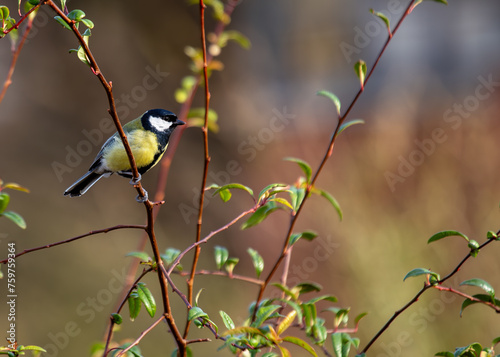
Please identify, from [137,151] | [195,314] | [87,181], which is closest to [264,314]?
[195,314]

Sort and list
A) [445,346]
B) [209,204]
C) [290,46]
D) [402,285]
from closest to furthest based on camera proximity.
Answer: [445,346] → [402,285] → [209,204] → [290,46]

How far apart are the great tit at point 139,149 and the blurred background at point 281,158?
2.60m

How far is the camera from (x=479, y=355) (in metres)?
1.27

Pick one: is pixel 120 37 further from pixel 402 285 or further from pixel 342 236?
pixel 402 285

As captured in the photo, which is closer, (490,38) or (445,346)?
(445,346)

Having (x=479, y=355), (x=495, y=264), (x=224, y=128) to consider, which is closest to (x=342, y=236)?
(x=495, y=264)

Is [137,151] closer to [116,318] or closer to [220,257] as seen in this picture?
[220,257]

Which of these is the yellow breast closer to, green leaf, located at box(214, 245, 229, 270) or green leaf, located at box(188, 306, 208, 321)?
green leaf, located at box(214, 245, 229, 270)

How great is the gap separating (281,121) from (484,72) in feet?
7.81

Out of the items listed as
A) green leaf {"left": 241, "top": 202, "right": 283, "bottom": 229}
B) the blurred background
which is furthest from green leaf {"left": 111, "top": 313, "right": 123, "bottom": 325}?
the blurred background

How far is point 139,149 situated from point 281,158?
382 cm

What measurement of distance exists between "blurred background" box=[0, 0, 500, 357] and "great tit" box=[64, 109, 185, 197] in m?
2.60

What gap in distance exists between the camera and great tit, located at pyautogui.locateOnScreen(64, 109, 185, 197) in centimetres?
223

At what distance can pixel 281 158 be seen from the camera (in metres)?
5.96
